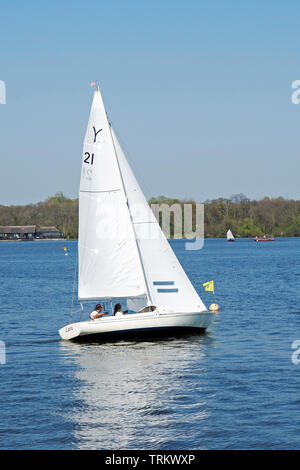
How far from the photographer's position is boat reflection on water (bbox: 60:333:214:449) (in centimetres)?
2003

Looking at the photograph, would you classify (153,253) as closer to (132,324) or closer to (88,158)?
(132,324)

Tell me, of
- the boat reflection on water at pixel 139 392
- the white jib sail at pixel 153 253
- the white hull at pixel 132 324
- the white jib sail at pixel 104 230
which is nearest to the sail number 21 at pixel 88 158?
the white jib sail at pixel 104 230

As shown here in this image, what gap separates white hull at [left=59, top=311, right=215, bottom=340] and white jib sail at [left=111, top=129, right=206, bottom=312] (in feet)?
5.07

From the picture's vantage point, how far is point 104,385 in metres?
25.9

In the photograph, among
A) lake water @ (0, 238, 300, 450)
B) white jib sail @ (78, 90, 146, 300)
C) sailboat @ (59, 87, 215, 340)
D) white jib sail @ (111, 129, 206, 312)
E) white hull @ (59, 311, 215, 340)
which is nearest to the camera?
lake water @ (0, 238, 300, 450)

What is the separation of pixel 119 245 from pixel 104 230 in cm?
109

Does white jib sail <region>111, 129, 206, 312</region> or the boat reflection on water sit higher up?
white jib sail <region>111, 129, 206, 312</region>

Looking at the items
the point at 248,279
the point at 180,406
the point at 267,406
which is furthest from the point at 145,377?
the point at 248,279

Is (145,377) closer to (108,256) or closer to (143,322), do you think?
(143,322)

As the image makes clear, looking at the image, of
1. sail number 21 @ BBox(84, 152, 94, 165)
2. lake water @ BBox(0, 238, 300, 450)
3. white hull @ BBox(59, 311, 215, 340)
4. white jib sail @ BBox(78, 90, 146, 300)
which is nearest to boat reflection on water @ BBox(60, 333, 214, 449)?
lake water @ BBox(0, 238, 300, 450)

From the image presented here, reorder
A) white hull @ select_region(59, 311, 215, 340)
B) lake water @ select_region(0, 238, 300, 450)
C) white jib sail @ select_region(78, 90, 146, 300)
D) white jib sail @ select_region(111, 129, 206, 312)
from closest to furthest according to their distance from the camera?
lake water @ select_region(0, 238, 300, 450) < white hull @ select_region(59, 311, 215, 340) < white jib sail @ select_region(78, 90, 146, 300) < white jib sail @ select_region(111, 129, 206, 312)

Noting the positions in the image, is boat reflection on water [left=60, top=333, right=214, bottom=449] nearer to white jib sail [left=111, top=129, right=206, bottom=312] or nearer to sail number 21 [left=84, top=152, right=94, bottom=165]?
white jib sail [left=111, top=129, right=206, bottom=312]

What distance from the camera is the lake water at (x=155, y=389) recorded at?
19981 millimetres

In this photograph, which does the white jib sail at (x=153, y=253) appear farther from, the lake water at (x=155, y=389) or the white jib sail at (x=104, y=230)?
the lake water at (x=155, y=389)
